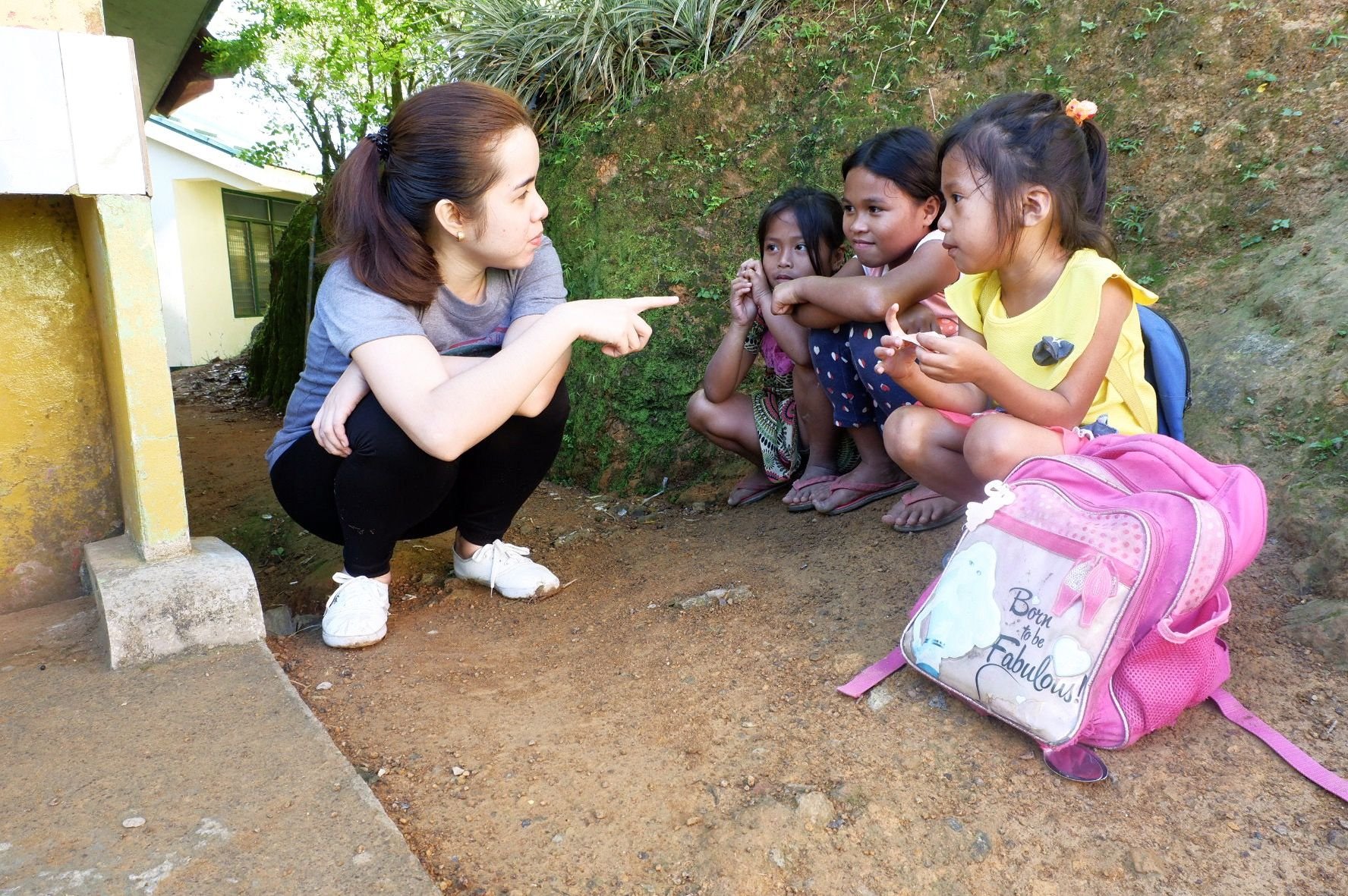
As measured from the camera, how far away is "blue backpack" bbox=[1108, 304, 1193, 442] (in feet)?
6.89

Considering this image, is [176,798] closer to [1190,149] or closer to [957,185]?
[957,185]

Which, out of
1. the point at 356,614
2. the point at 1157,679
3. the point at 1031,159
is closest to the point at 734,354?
the point at 1031,159

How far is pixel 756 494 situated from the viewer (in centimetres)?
337

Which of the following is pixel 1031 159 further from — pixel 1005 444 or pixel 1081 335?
pixel 1005 444

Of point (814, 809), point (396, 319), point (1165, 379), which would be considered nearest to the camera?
point (814, 809)

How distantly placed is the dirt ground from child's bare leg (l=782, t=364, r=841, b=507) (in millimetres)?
509

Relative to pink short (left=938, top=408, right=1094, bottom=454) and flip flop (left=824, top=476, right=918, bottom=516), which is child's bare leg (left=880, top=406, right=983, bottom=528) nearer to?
pink short (left=938, top=408, right=1094, bottom=454)

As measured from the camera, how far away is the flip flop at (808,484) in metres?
3.09

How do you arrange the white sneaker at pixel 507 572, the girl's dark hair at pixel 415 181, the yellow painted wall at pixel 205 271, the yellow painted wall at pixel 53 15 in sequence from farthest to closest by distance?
1. the yellow painted wall at pixel 205 271
2. the white sneaker at pixel 507 572
3. the girl's dark hair at pixel 415 181
4. the yellow painted wall at pixel 53 15

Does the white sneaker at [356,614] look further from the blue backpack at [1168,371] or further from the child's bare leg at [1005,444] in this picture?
the blue backpack at [1168,371]

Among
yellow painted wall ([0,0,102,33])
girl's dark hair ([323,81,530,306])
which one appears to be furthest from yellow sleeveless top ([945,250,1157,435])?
yellow painted wall ([0,0,102,33])

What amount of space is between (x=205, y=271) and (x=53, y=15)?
37.3 ft

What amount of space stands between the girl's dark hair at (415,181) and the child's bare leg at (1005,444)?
1320 millimetres

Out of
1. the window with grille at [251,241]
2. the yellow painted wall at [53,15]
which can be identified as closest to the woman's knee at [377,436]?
the yellow painted wall at [53,15]
